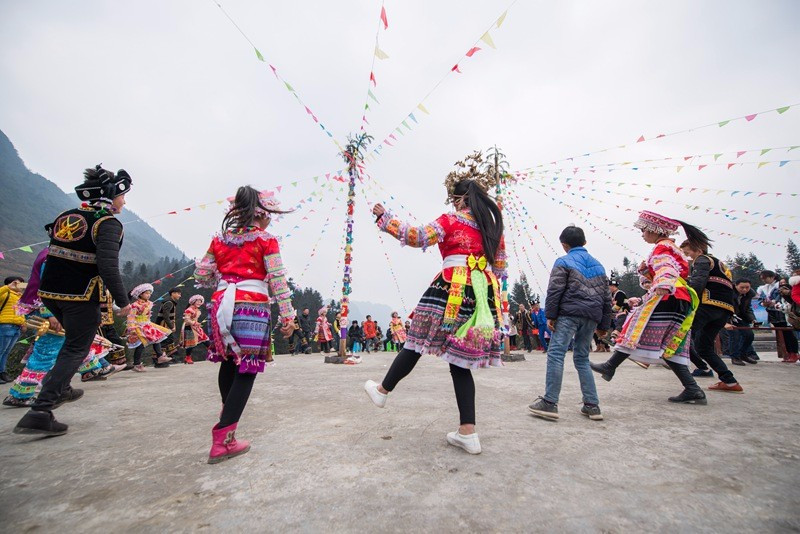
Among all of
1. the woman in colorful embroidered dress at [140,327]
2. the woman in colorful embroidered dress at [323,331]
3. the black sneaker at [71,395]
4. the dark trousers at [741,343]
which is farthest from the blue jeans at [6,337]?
the dark trousers at [741,343]

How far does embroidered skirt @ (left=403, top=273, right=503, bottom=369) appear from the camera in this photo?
8.32 feet

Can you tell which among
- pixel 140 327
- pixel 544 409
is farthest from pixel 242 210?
pixel 140 327

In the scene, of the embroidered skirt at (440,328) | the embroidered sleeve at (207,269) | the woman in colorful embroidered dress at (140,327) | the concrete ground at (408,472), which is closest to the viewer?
the concrete ground at (408,472)

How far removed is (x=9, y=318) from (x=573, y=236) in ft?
26.2

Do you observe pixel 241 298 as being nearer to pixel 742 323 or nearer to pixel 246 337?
pixel 246 337

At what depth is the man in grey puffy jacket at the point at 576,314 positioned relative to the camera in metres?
3.20

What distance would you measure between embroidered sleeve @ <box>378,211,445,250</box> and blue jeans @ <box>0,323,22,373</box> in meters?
6.69

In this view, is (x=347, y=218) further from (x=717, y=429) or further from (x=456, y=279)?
(x=717, y=429)

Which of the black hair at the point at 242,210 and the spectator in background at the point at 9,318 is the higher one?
the black hair at the point at 242,210

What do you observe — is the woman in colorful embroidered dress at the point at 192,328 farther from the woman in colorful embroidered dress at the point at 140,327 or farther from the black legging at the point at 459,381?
the black legging at the point at 459,381

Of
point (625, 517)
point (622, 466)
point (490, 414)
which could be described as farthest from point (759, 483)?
point (490, 414)

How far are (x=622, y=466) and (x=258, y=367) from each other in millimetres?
2276

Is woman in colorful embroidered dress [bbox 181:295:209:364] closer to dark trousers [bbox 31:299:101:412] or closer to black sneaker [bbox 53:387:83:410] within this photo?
black sneaker [bbox 53:387:83:410]

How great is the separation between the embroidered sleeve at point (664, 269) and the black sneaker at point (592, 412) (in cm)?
147
